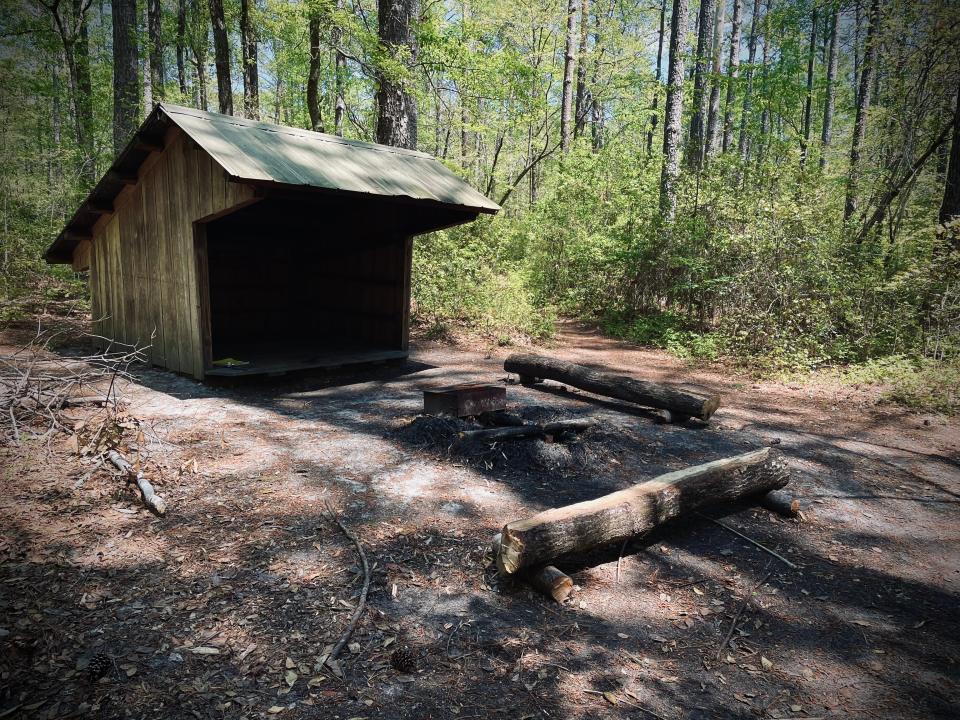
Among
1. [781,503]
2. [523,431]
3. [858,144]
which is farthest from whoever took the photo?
[858,144]

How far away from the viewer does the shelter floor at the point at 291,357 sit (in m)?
7.89

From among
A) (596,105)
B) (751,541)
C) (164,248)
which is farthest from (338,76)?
(596,105)

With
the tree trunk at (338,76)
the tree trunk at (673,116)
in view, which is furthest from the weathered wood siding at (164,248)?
the tree trunk at (673,116)

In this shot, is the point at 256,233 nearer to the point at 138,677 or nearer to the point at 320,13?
the point at 320,13

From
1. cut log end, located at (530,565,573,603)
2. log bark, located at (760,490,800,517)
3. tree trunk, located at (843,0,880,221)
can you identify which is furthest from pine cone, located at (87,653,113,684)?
tree trunk, located at (843,0,880,221)

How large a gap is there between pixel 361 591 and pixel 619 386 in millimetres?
4890

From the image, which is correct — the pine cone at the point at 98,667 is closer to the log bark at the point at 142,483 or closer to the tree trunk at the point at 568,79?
the log bark at the point at 142,483

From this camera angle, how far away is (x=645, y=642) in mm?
3139

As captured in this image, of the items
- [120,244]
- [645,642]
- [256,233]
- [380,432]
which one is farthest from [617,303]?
[645,642]

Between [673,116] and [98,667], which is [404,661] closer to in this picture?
[98,667]

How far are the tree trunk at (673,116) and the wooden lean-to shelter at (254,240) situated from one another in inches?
282

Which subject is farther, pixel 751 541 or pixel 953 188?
pixel 953 188

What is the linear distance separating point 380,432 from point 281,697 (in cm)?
364

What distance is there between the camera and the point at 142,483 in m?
4.23
